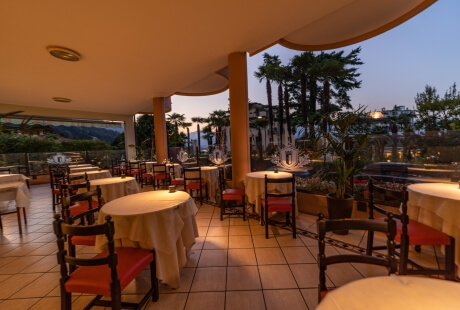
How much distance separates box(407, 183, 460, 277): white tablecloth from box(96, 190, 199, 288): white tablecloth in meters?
2.37

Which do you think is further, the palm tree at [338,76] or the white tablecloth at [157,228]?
the palm tree at [338,76]

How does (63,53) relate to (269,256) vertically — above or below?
above

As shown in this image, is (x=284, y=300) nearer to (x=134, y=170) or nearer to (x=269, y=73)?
(x=134, y=170)

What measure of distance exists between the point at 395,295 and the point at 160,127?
7.76 metres

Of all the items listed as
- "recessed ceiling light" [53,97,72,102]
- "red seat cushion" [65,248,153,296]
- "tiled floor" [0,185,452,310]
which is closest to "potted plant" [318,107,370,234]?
"tiled floor" [0,185,452,310]

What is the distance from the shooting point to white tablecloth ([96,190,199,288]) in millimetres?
1714

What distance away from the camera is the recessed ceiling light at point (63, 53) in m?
3.39

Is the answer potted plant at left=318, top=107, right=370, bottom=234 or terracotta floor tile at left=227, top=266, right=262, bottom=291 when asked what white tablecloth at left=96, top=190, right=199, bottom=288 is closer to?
terracotta floor tile at left=227, top=266, right=262, bottom=291

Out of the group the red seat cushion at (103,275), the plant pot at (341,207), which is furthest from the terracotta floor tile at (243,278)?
the plant pot at (341,207)

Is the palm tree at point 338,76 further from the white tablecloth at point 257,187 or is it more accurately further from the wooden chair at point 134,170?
the wooden chair at point 134,170

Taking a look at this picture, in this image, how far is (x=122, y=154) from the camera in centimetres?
1123

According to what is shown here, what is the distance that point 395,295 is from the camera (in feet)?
2.47

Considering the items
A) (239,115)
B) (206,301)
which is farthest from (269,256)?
(239,115)

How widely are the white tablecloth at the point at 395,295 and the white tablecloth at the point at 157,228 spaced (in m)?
1.43
